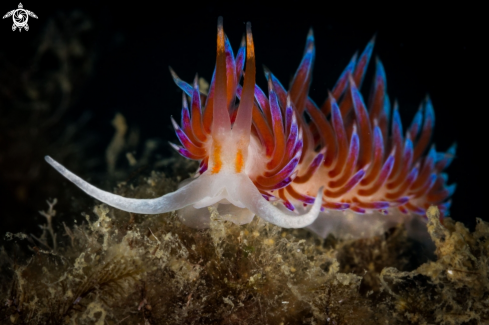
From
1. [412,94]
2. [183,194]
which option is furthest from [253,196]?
[412,94]

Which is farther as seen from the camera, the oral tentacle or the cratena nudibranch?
the cratena nudibranch

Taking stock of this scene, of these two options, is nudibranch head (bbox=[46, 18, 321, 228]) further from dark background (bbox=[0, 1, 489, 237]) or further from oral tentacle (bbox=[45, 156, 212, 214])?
dark background (bbox=[0, 1, 489, 237])

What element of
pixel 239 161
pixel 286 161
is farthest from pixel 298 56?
pixel 239 161

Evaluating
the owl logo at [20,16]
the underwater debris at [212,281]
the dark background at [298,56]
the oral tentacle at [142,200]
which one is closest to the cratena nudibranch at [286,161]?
the oral tentacle at [142,200]

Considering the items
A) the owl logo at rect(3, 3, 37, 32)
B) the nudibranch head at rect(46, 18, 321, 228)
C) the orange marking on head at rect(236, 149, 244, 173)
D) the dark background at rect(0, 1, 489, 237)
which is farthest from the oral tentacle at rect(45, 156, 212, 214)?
the owl logo at rect(3, 3, 37, 32)

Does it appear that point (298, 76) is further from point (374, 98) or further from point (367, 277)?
point (367, 277)
